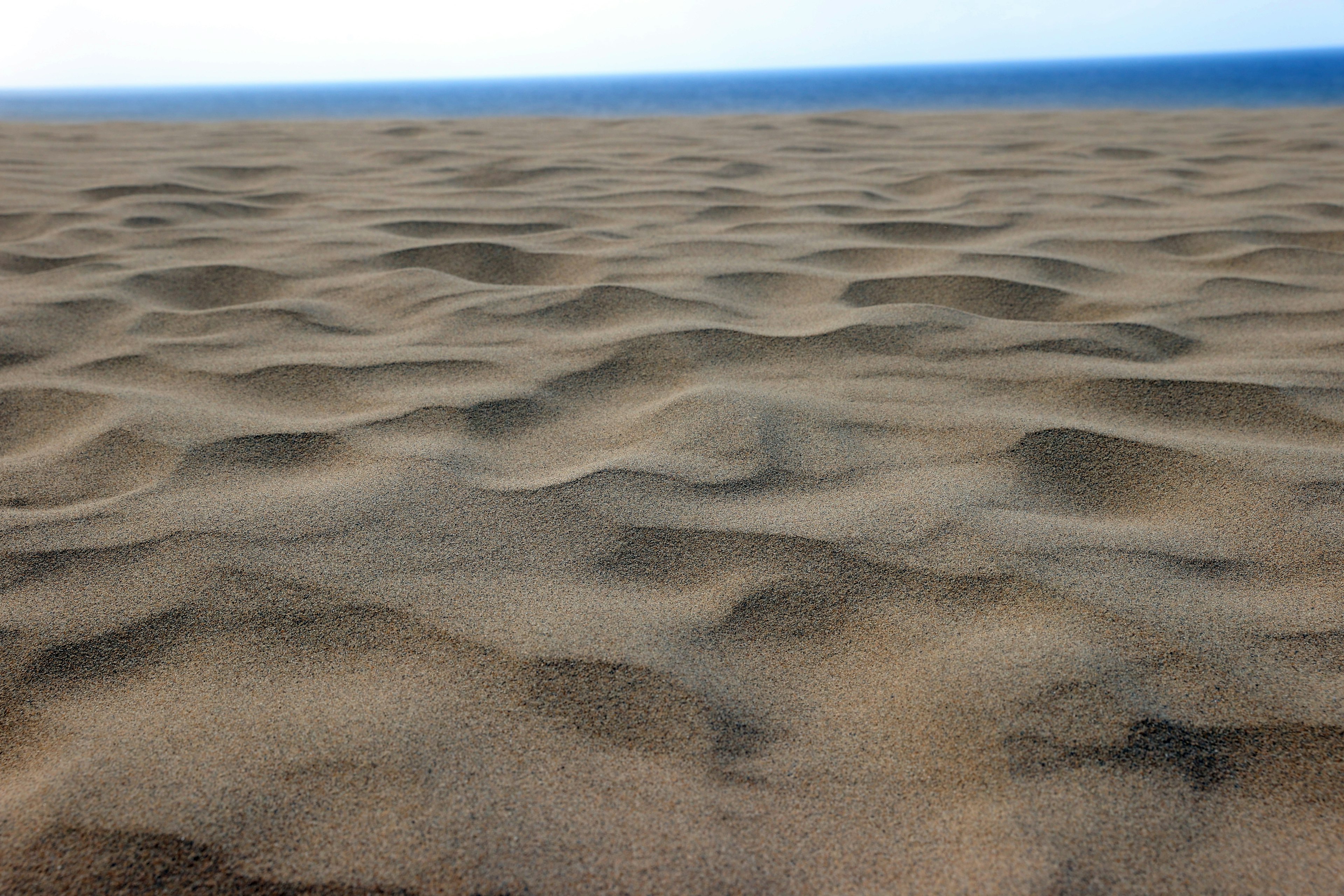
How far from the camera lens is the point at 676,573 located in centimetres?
85

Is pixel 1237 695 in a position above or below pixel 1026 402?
below

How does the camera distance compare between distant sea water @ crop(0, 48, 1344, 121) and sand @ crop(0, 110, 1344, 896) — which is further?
distant sea water @ crop(0, 48, 1344, 121)

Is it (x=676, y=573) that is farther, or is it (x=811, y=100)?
(x=811, y=100)

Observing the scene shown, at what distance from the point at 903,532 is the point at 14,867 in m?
0.78

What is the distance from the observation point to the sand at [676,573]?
1.97 ft

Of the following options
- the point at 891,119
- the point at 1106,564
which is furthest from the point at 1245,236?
the point at 891,119

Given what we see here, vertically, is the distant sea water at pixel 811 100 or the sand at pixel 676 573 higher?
the distant sea water at pixel 811 100

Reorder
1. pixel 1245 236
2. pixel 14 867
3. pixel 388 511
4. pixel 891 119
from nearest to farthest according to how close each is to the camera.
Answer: pixel 14 867 → pixel 388 511 → pixel 1245 236 → pixel 891 119

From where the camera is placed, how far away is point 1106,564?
Answer: 0.85m

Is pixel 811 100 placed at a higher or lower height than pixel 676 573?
higher

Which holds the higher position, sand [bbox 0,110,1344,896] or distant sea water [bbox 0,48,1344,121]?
distant sea water [bbox 0,48,1344,121]

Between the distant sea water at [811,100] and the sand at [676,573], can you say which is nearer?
the sand at [676,573]

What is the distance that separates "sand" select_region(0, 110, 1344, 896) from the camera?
60cm

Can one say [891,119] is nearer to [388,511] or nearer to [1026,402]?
[1026,402]
